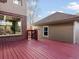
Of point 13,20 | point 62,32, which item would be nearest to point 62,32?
point 62,32

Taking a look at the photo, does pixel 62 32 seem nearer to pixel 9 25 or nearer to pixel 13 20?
pixel 13 20

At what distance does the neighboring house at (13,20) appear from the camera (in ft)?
31.8

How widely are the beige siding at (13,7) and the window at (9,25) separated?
650 millimetres

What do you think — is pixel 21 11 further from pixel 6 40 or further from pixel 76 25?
pixel 76 25

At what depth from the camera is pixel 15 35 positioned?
1066cm

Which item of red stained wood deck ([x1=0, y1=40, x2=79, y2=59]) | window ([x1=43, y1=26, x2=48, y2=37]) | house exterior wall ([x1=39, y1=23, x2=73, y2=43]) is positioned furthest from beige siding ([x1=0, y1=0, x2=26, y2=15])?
red stained wood deck ([x1=0, y1=40, x2=79, y2=59])

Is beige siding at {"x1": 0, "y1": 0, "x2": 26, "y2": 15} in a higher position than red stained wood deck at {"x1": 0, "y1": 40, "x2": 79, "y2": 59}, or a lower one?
higher

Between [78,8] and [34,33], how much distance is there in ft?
62.1

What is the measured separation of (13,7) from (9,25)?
182 centimetres

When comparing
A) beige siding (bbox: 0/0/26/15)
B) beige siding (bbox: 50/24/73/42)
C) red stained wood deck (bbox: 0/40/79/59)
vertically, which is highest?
beige siding (bbox: 0/0/26/15)

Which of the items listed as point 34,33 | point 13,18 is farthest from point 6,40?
point 34,33

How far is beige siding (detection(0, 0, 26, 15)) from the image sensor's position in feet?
31.6

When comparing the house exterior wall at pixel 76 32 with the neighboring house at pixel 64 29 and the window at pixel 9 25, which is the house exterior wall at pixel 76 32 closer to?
the neighboring house at pixel 64 29

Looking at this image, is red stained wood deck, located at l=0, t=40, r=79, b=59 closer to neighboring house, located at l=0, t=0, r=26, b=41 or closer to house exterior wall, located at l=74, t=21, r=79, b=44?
house exterior wall, located at l=74, t=21, r=79, b=44
